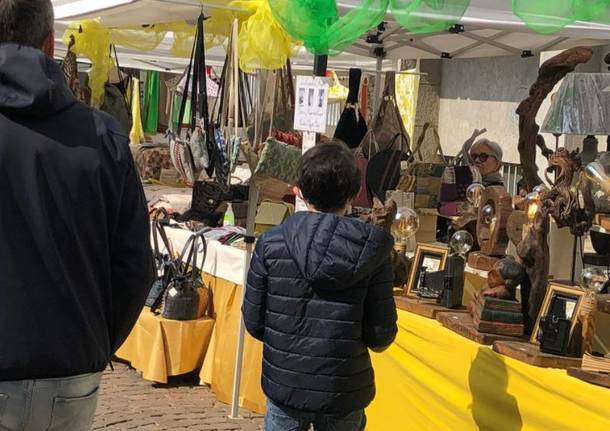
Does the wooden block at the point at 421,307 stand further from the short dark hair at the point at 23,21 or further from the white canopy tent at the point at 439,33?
the short dark hair at the point at 23,21

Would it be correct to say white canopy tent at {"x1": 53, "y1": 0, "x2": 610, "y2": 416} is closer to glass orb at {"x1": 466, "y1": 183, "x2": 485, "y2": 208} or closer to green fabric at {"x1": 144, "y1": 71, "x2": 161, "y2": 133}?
glass orb at {"x1": 466, "y1": 183, "x2": 485, "y2": 208}

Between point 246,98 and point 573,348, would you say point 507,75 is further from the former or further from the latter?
point 573,348

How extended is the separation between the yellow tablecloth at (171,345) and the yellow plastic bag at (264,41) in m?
1.51

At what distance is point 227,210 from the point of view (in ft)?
18.2

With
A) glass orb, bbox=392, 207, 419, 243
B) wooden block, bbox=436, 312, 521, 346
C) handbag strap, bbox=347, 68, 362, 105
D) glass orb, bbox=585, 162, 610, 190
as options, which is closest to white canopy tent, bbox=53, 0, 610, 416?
handbag strap, bbox=347, 68, 362, 105

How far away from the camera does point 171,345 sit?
4906 mm

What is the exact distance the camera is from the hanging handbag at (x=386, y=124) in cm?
508

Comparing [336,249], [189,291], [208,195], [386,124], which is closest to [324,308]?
[336,249]

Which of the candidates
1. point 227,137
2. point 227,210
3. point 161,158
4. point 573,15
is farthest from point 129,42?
point 573,15

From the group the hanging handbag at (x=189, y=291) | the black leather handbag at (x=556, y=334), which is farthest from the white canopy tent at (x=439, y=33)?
the black leather handbag at (x=556, y=334)

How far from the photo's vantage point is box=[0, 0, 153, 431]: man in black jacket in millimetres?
1670

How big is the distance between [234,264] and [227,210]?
862 millimetres

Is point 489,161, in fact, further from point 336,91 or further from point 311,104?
point 336,91

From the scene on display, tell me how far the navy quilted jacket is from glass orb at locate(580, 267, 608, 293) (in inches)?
26.7
